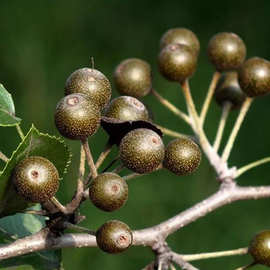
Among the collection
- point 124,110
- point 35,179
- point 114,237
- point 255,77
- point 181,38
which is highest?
point 181,38

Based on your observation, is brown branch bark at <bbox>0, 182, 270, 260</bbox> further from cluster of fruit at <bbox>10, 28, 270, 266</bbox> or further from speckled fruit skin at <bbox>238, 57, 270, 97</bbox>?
speckled fruit skin at <bbox>238, 57, 270, 97</bbox>

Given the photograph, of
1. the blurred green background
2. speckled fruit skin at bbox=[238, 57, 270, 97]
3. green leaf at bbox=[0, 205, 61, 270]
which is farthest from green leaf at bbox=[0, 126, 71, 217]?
the blurred green background

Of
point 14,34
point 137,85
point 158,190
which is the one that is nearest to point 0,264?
point 137,85

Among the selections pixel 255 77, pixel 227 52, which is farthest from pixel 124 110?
pixel 227 52

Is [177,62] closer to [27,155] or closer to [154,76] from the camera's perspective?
[27,155]

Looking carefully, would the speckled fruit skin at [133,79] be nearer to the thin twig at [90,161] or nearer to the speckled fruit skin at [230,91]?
the speckled fruit skin at [230,91]
